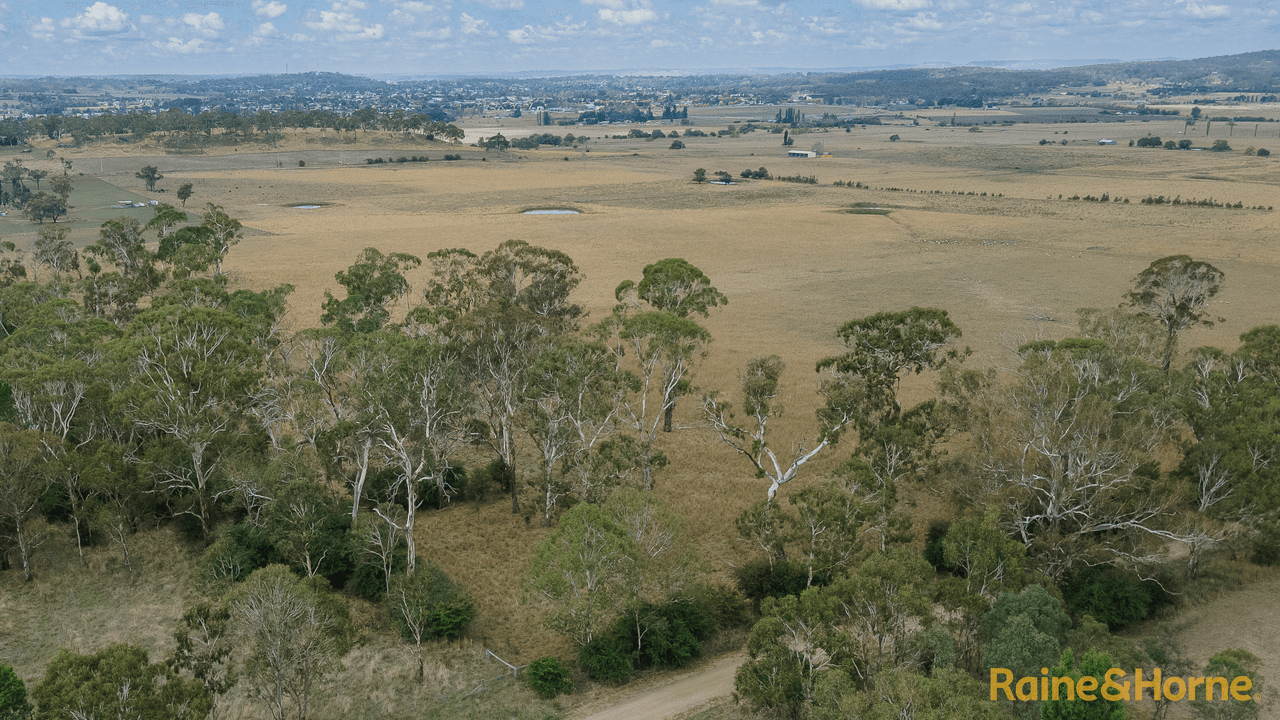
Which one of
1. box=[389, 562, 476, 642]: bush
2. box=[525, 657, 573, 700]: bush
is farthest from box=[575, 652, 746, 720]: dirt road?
box=[389, 562, 476, 642]: bush

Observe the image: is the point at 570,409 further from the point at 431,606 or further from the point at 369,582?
the point at 369,582

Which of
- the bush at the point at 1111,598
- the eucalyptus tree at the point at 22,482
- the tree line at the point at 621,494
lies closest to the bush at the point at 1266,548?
the tree line at the point at 621,494

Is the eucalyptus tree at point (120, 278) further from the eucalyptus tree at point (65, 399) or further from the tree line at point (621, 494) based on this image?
the eucalyptus tree at point (65, 399)

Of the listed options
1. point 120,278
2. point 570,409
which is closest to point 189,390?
point 570,409

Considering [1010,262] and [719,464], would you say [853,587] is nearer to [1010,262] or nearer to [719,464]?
[719,464]

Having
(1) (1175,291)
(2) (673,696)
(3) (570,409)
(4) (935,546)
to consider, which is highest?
(1) (1175,291)

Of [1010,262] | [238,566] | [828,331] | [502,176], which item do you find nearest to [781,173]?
[502,176]
